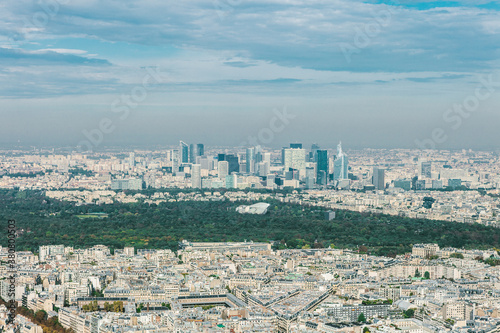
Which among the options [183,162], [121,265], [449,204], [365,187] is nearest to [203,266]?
[121,265]

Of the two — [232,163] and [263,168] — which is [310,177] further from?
[232,163]

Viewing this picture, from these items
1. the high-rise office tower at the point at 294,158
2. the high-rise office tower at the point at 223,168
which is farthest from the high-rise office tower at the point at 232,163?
the high-rise office tower at the point at 294,158

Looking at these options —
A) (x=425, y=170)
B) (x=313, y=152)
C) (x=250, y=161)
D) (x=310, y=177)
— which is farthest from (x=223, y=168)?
(x=425, y=170)

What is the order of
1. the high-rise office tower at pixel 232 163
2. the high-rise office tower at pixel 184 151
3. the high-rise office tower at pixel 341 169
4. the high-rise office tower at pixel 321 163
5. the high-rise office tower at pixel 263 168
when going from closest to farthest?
the high-rise office tower at pixel 321 163 < the high-rise office tower at pixel 341 169 < the high-rise office tower at pixel 263 168 < the high-rise office tower at pixel 232 163 < the high-rise office tower at pixel 184 151

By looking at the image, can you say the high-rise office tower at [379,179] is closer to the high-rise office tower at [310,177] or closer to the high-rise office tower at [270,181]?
the high-rise office tower at [310,177]

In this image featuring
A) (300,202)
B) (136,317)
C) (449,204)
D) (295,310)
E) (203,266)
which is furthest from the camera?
(300,202)

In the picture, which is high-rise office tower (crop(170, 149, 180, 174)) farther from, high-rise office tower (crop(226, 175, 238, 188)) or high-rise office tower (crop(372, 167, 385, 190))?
high-rise office tower (crop(372, 167, 385, 190))

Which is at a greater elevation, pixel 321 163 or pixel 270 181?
pixel 321 163

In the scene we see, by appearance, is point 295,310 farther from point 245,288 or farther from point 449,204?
point 449,204

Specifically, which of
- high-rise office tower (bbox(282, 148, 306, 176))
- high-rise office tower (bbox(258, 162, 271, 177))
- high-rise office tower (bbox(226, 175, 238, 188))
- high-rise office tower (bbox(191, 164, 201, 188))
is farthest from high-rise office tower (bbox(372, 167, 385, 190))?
high-rise office tower (bbox(191, 164, 201, 188))

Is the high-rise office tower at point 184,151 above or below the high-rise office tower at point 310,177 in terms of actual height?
above

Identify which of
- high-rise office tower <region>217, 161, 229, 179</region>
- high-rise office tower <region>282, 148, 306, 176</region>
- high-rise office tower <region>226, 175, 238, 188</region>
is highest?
high-rise office tower <region>282, 148, 306, 176</region>
